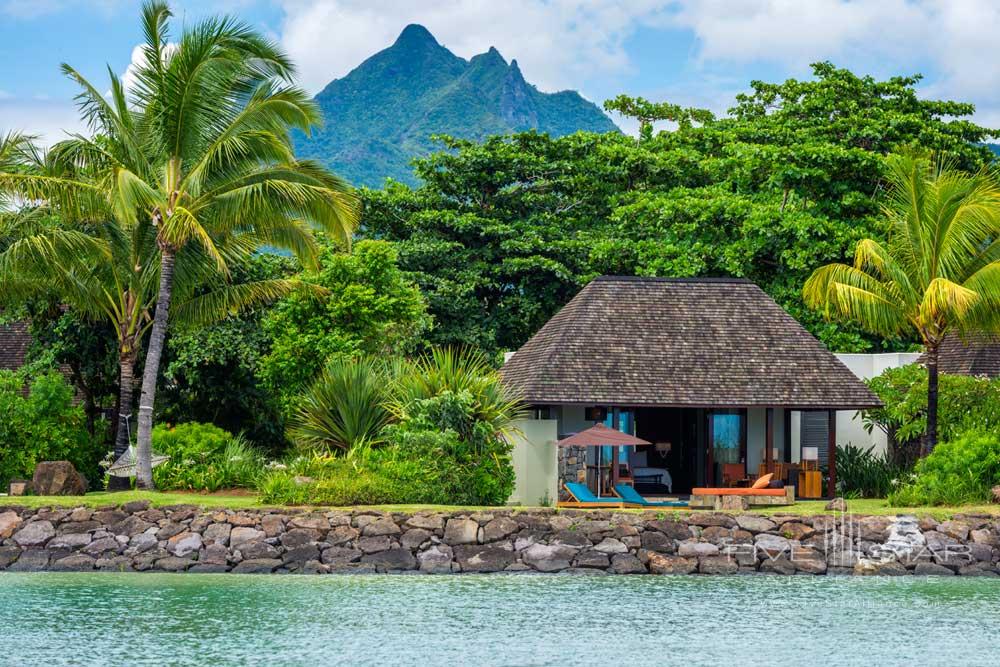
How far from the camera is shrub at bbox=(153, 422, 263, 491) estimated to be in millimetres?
27625

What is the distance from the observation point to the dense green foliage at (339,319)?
32.1 meters

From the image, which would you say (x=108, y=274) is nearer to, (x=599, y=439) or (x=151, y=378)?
(x=151, y=378)

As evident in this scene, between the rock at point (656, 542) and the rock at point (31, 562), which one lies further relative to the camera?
the rock at point (656, 542)

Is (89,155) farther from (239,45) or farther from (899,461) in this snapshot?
(899,461)

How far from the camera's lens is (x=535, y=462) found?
28062 mm

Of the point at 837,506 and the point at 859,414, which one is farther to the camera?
the point at 859,414

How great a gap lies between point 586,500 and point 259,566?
240 inches

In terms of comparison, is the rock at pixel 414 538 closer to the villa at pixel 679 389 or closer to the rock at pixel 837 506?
the villa at pixel 679 389

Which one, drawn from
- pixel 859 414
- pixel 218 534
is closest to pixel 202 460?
pixel 218 534

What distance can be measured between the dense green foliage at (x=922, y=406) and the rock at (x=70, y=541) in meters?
16.2

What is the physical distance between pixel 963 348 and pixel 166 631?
22718 mm

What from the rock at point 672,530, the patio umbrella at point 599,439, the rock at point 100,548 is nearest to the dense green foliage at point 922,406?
the patio umbrella at point 599,439

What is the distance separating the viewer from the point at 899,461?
103 feet

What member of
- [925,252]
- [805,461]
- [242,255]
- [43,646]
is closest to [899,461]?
[805,461]
